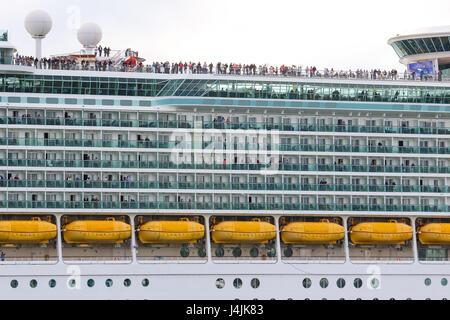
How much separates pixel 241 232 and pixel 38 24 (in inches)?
628

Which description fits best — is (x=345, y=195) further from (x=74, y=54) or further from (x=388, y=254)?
(x=74, y=54)

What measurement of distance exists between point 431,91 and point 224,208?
13.7m

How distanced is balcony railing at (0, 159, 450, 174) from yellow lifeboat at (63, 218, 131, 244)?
311cm

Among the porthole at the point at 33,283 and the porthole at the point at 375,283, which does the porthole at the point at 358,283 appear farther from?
the porthole at the point at 33,283

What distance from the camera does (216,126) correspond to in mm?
68562

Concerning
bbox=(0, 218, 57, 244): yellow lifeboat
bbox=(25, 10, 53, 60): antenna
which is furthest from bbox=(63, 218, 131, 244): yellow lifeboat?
bbox=(25, 10, 53, 60): antenna

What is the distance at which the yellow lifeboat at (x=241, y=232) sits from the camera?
6706cm

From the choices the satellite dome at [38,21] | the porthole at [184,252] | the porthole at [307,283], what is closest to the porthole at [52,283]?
the porthole at [184,252]

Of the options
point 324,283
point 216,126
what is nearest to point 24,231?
point 216,126

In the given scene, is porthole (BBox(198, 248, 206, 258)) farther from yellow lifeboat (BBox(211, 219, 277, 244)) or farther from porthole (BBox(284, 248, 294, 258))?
porthole (BBox(284, 248, 294, 258))

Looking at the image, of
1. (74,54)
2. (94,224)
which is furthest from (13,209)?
(74,54)

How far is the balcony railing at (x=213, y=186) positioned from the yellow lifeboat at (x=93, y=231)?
6.61ft

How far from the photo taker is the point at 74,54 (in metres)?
71.9

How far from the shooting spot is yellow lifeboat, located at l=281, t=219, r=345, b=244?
67.8 m
